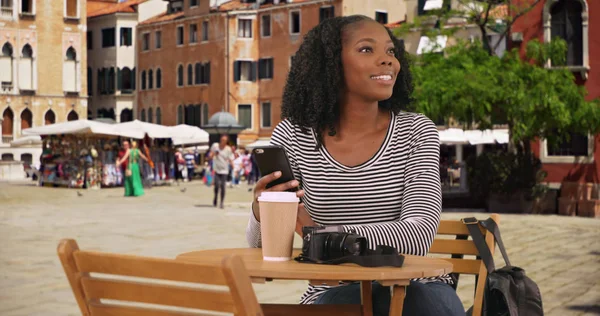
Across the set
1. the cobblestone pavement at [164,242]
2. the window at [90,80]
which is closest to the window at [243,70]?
the window at [90,80]

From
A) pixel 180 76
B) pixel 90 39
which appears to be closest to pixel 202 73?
pixel 180 76

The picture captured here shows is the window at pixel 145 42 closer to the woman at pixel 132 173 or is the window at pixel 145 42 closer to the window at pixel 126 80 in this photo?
the window at pixel 126 80

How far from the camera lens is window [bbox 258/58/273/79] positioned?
66.5 metres

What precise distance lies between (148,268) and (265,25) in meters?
64.9

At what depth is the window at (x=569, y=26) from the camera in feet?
88.1

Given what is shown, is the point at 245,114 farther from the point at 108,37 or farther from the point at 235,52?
the point at 108,37

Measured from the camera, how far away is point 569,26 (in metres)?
27.0

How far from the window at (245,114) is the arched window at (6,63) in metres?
14.6

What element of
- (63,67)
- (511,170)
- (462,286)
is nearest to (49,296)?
(462,286)

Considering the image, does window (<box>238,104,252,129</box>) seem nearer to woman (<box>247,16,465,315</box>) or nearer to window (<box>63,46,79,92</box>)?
window (<box>63,46,79,92</box>)

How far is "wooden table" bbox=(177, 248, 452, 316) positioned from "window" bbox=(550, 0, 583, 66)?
24.6 m

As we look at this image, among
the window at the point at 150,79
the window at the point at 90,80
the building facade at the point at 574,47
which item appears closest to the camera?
the building facade at the point at 574,47

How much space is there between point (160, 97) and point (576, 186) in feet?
170

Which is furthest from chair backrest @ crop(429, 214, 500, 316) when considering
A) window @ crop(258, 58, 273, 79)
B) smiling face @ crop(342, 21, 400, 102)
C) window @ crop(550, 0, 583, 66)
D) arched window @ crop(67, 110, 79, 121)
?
arched window @ crop(67, 110, 79, 121)
